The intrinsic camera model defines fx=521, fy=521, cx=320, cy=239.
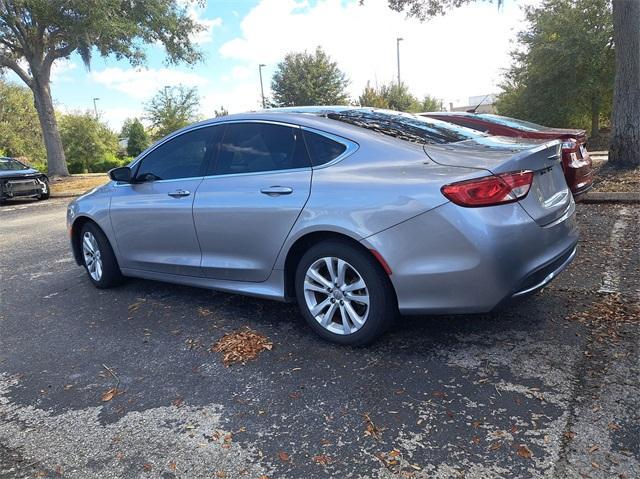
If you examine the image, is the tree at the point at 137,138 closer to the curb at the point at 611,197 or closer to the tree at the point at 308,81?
the tree at the point at 308,81

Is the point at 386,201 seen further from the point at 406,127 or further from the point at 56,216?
the point at 56,216

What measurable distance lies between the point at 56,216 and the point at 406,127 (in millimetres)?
10488

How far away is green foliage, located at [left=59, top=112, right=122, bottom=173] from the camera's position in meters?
41.5

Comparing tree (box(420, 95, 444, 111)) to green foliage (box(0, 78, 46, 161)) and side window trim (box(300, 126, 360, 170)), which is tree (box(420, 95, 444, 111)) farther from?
side window trim (box(300, 126, 360, 170))

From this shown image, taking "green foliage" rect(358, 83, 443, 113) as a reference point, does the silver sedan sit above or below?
below

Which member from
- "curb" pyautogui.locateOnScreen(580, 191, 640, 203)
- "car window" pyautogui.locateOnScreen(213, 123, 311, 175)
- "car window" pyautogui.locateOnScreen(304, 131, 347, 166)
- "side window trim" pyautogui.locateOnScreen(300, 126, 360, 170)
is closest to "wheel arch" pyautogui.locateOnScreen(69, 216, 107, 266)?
"car window" pyautogui.locateOnScreen(213, 123, 311, 175)

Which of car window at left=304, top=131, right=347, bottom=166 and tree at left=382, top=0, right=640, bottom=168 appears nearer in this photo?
car window at left=304, top=131, right=347, bottom=166

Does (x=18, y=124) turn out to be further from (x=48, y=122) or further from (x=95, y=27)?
(x=95, y=27)

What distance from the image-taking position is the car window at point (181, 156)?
424 cm

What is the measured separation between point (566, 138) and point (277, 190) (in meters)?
4.20

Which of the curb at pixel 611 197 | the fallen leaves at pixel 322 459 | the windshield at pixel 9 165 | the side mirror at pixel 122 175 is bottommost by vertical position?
the fallen leaves at pixel 322 459

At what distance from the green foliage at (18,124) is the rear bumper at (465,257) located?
4733 cm

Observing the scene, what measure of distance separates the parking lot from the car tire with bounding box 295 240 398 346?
0.15 metres

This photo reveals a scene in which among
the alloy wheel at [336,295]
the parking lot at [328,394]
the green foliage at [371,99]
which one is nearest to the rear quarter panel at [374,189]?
the alloy wheel at [336,295]
